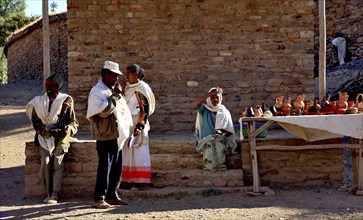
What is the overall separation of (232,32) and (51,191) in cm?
395

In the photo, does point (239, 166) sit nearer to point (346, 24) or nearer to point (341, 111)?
point (341, 111)

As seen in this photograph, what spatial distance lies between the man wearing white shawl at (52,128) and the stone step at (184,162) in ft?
3.89

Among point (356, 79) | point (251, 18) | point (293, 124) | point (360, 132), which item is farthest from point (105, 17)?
point (356, 79)

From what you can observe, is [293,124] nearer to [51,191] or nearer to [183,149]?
[183,149]

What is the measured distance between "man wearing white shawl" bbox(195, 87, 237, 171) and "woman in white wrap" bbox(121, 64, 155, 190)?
0.70m

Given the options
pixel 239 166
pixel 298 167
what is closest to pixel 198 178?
pixel 239 166

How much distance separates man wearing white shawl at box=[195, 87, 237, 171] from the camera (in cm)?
546

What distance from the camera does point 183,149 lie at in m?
5.95

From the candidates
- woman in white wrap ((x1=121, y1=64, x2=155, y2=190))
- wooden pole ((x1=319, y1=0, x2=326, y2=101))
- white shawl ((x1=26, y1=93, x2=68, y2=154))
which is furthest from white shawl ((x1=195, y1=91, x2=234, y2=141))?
wooden pole ((x1=319, y1=0, x2=326, y2=101))

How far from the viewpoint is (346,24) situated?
12.6 m

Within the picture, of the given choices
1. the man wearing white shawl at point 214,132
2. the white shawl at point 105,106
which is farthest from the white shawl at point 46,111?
the man wearing white shawl at point 214,132

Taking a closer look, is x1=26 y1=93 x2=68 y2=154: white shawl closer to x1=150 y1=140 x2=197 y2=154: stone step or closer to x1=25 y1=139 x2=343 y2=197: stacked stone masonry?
x1=25 y1=139 x2=343 y2=197: stacked stone masonry

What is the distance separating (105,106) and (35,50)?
13.6 meters

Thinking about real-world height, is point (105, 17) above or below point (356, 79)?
above
